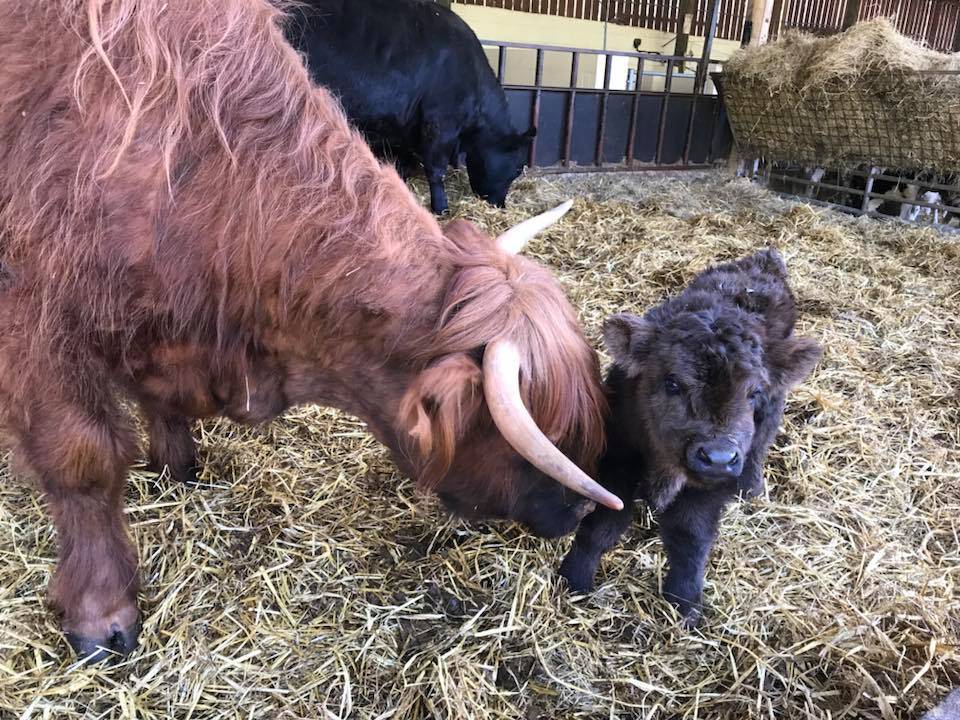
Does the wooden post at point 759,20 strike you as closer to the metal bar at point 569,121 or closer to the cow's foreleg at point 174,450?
the metal bar at point 569,121

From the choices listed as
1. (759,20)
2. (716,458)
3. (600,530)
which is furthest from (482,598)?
(759,20)

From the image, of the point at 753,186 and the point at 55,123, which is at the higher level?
the point at 55,123

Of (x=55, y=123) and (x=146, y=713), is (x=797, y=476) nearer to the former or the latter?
(x=146, y=713)

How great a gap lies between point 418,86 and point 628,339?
5.08 metres

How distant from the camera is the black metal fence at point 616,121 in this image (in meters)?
8.22

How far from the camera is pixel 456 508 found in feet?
→ 6.73

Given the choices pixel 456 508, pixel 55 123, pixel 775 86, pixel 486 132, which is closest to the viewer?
pixel 55 123

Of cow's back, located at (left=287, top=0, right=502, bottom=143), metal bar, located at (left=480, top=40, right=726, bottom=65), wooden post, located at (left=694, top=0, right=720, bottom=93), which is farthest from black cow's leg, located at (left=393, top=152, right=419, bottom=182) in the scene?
wooden post, located at (left=694, top=0, right=720, bottom=93)

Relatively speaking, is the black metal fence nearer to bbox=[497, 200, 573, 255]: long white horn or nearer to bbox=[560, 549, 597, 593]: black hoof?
bbox=[497, 200, 573, 255]: long white horn

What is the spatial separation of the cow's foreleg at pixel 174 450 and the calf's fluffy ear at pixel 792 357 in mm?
2093

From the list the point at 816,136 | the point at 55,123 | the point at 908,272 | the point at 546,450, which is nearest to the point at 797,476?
the point at 546,450

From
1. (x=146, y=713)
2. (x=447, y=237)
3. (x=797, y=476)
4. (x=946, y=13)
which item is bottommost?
(x=146, y=713)

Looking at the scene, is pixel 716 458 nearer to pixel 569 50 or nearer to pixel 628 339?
pixel 628 339

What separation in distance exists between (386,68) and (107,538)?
5.24 meters
